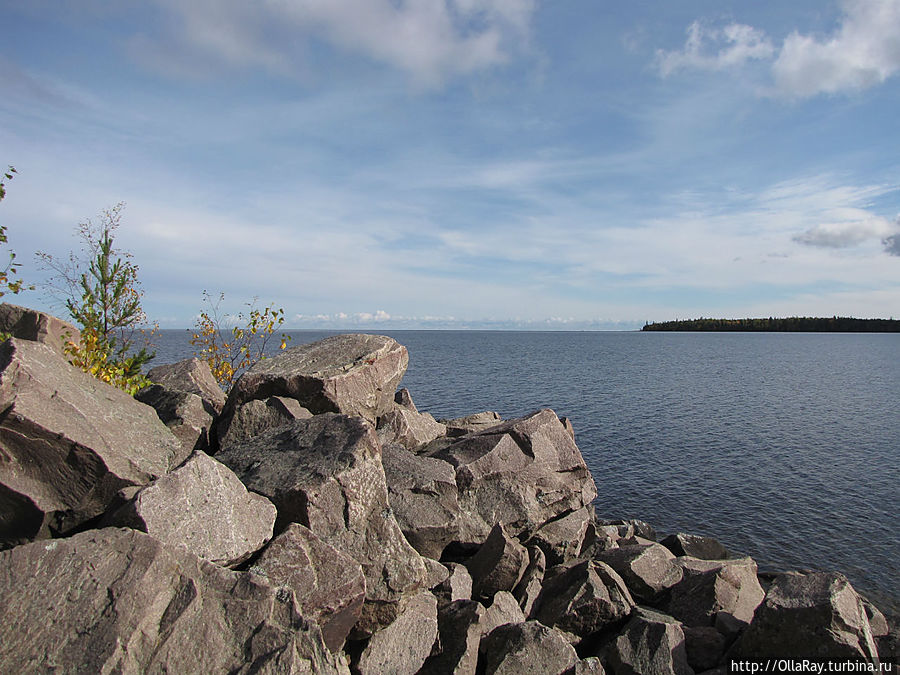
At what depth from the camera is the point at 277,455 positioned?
1164 centimetres

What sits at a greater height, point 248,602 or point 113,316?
point 113,316

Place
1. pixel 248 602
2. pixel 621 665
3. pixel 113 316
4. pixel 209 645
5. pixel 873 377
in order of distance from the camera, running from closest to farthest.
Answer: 1. pixel 209 645
2. pixel 248 602
3. pixel 621 665
4. pixel 113 316
5. pixel 873 377

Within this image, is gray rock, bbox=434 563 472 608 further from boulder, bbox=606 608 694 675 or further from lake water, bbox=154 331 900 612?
lake water, bbox=154 331 900 612

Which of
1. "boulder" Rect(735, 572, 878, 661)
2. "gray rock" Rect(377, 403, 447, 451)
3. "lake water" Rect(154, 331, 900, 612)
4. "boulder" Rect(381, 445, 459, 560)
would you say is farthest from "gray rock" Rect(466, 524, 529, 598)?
"lake water" Rect(154, 331, 900, 612)

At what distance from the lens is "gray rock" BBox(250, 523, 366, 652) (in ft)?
28.9

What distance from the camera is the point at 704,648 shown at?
11578 mm

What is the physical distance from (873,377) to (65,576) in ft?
319

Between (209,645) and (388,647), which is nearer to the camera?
(209,645)

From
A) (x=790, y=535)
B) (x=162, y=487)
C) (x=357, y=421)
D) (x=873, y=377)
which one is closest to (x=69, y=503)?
(x=162, y=487)

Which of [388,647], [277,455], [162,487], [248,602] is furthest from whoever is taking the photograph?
[277,455]

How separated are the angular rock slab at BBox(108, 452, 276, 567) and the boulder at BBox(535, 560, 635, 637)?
659 cm

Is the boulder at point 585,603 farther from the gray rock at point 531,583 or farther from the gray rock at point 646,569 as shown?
the gray rock at point 646,569

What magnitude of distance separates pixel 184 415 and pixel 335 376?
416cm

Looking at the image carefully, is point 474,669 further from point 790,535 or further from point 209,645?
point 790,535
